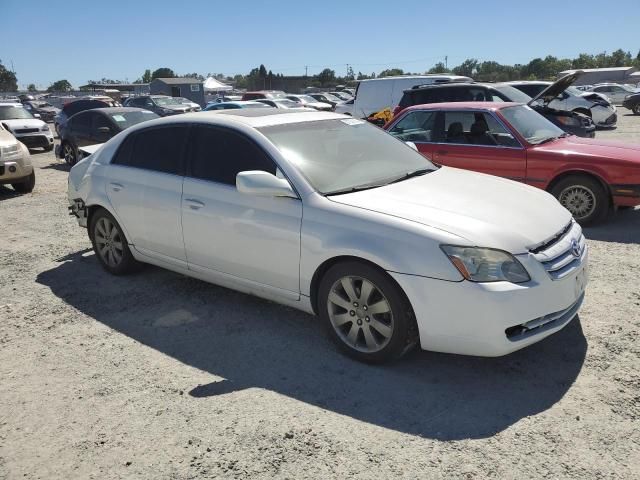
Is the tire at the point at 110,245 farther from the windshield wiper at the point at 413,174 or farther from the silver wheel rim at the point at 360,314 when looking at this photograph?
the windshield wiper at the point at 413,174

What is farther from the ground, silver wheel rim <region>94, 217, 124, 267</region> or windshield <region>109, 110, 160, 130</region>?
windshield <region>109, 110, 160, 130</region>

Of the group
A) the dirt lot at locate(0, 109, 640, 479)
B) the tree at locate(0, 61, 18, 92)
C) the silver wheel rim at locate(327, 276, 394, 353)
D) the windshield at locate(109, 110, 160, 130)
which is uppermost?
the tree at locate(0, 61, 18, 92)

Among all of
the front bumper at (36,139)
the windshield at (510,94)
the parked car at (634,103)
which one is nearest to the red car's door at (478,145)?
the windshield at (510,94)

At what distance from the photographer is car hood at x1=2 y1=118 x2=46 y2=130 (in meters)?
15.6

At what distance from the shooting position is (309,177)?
3.84 meters

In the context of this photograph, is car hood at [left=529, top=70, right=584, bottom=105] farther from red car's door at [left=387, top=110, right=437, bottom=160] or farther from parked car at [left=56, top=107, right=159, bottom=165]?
parked car at [left=56, top=107, right=159, bottom=165]

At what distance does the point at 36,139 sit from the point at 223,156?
1404 cm

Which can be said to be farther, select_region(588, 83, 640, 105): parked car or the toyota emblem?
select_region(588, 83, 640, 105): parked car

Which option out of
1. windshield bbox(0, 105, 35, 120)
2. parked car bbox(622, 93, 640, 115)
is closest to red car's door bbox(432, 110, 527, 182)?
windshield bbox(0, 105, 35, 120)

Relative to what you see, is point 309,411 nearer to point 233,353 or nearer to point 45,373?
point 233,353

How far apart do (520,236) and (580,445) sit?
3.95 ft

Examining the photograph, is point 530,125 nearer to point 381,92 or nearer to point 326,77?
point 381,92

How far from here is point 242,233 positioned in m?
4.05

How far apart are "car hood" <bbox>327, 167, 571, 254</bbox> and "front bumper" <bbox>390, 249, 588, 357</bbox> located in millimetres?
208
